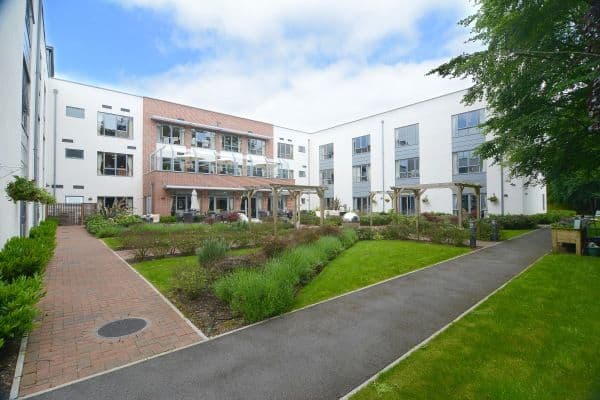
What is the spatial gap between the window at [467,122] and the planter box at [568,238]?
57.5 feet

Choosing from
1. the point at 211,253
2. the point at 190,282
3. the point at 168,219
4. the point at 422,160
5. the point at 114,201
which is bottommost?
the point at 190,282

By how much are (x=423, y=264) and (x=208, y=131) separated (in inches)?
1137

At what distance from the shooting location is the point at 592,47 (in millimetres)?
8922

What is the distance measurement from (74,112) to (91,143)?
2762 mm

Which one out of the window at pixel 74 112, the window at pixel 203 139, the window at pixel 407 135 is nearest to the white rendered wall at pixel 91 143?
the window at pixel 74 112

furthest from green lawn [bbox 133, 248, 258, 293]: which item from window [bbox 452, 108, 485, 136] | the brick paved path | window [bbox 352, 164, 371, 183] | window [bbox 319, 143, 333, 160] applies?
window [bbox 319, 143, 333, 160]

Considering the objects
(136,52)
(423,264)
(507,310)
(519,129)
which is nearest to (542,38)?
(519,129)

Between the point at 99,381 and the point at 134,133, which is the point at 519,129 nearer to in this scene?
the point at 99,381

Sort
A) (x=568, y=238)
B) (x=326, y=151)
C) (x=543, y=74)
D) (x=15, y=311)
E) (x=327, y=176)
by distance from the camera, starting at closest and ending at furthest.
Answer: (x=15, y=311), (x=543, y=74), (x=568, y=238), (x=327, y=176), (x=326, y=151)

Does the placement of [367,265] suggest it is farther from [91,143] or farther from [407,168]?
[91,143]

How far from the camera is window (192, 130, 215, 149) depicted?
3253cm

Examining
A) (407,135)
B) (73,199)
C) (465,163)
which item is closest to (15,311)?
(73,199)

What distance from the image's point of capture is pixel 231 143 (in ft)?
117

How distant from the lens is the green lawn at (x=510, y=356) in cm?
344
